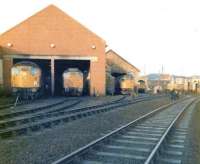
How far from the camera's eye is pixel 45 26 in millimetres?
42094

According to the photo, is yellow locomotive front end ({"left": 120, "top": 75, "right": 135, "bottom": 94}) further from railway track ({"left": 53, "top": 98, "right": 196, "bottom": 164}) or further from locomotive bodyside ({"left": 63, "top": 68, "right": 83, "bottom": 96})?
railway track ({"left": 53, "top": 98, "right": 196, "bottom": 164})

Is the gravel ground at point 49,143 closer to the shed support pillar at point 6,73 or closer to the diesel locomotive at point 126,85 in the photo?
the shed support pillar at point 6,73

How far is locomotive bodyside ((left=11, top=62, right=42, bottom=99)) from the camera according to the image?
3083cm

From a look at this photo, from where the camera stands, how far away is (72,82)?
126ft

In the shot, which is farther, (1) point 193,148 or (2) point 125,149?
(1) point 193,148

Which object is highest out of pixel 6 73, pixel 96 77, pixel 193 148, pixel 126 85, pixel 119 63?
pixel 119 63

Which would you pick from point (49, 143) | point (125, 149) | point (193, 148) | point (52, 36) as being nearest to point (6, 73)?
point (52, 36)

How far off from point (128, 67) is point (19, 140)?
61.4 metres

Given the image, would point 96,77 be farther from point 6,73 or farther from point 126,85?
point 6,73

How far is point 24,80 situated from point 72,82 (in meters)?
8.38

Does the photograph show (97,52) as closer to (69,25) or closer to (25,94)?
(69,25)

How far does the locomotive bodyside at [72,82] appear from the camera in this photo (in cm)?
3831

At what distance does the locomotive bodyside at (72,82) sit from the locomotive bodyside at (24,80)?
6831 millimetres

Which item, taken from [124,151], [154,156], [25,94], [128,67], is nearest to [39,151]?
[124,151]
